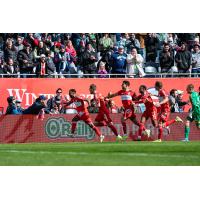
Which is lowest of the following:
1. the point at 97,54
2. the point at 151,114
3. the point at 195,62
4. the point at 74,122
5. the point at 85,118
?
the point at 74,122

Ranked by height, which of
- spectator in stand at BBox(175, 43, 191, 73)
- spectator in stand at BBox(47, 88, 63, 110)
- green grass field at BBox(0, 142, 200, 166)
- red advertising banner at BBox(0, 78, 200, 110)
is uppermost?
spectator in stand at BBox(175, 43, 191, 73)

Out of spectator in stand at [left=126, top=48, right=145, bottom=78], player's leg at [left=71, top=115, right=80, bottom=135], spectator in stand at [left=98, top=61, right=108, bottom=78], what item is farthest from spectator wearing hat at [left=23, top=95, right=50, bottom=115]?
spectator in stand at [left=126, top=48, right=145, bottom=78]

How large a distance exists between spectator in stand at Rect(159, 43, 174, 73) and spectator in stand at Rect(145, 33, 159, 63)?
238 mm

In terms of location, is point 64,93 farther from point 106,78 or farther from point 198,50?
point 198,50

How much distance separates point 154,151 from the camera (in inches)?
704

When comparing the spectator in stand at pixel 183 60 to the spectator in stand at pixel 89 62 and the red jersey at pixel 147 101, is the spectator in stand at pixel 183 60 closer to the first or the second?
the spectator in stand at pixel 89 62

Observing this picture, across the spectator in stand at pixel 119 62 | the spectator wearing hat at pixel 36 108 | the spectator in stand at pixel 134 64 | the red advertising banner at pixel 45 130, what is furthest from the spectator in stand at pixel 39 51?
the red advertising banner at pixel 45 130

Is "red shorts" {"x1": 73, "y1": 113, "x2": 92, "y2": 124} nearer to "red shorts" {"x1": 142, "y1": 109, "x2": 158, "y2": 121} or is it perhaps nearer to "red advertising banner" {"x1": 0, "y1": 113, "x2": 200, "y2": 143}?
"red advertising banner" {"x1": 0, "y1": 113, "x2": 200, "y2": 143}

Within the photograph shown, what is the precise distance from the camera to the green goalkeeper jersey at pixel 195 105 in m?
24.5

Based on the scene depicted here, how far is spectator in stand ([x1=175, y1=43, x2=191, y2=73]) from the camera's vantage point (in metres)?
27.7

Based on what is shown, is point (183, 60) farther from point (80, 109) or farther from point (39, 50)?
point (80, 109)

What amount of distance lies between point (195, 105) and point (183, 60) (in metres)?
3.37

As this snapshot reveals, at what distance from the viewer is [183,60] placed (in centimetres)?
2769

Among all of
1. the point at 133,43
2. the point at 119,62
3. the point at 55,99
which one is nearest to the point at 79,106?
the point at 55,99
